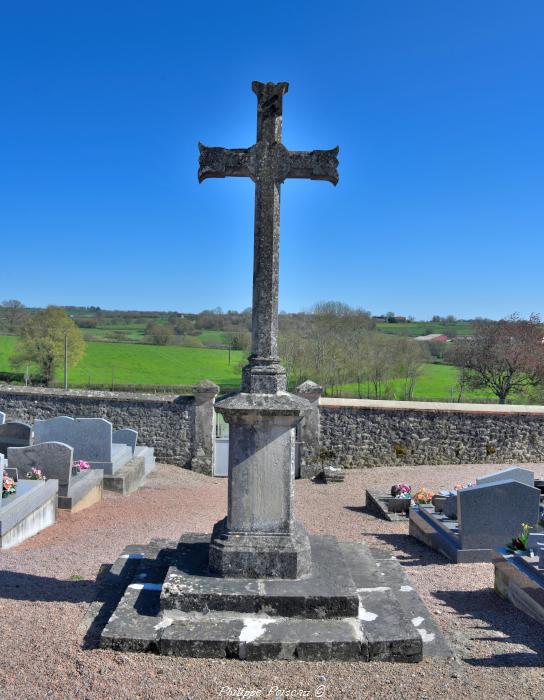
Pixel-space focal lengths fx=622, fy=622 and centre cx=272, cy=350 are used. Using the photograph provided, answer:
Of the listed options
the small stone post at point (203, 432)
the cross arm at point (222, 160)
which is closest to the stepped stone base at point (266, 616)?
the cross arm at point (222, 160)

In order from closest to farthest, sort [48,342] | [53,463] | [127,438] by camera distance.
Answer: [53,463]
[127,438]
[48,342]

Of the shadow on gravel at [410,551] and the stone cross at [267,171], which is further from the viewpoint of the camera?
the shadow on gravel at [410,551]

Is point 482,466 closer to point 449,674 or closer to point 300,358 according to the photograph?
point 449,674

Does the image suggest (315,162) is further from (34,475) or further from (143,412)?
(143,412)

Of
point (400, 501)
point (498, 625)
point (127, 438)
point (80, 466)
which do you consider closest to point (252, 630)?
point (498, 625)

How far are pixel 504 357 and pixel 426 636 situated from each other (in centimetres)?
2613

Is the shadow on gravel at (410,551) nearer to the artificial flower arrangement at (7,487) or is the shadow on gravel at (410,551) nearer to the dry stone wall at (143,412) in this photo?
the artificial flower arrangement at (7,487)

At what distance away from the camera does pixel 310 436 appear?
15852 millimetres

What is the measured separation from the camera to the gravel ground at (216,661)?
4184 millimetres

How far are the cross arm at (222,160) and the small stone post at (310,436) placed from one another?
1037 centimetres

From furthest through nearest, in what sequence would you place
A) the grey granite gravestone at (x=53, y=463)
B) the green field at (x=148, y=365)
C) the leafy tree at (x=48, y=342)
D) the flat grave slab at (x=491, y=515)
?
the green field at (x=148, y=365), the leafy tree at (x=48, y=342), the grey granite gravestone at (x=53, y=463), the flat grave slab at (x=491, y=515)

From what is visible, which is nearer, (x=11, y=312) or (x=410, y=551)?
(x=410, y=551)

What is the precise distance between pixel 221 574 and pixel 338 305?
36.0 metres

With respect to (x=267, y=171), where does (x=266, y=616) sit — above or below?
below
